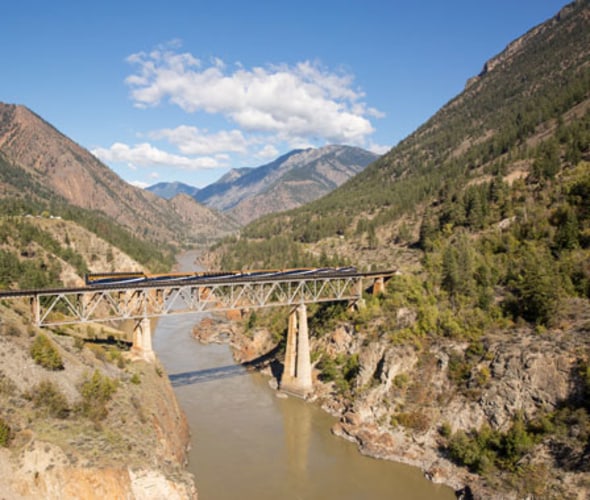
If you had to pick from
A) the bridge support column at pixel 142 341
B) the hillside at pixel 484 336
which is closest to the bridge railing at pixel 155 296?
the bridge support column at pixel 142 341

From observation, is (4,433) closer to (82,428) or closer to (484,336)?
(82,428)

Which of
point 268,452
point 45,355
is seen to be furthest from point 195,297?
point 45,355

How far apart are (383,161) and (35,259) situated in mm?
130066

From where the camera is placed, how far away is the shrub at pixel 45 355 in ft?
112

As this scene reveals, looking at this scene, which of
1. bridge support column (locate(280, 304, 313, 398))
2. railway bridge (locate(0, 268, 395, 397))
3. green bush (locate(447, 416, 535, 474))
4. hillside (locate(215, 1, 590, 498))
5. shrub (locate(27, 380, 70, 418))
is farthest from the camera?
bridge support column (locate(280, 304, 313, 398))

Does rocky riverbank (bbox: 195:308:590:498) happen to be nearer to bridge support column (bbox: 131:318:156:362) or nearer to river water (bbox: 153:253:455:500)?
river water (bbox: 153:253:455:500)

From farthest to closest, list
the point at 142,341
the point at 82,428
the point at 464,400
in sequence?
the point at 142,341 → the point at 464,400 → the point at 82,428

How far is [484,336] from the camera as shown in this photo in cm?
4703

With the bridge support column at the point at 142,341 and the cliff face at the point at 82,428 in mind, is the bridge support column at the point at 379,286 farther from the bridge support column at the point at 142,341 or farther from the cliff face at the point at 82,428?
the cliff face at the point at 82,428

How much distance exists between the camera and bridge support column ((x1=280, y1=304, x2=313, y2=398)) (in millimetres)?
55188

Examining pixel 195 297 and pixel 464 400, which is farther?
pixel 195 297

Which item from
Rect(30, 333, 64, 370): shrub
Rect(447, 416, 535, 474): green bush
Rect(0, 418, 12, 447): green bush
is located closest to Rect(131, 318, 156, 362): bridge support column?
Rect(30, 333, 64, 370): shrub

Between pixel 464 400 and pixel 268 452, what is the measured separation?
18.0m

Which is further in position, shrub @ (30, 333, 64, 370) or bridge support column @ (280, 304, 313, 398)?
bridge support column @ (280, 304, 313, 398)
